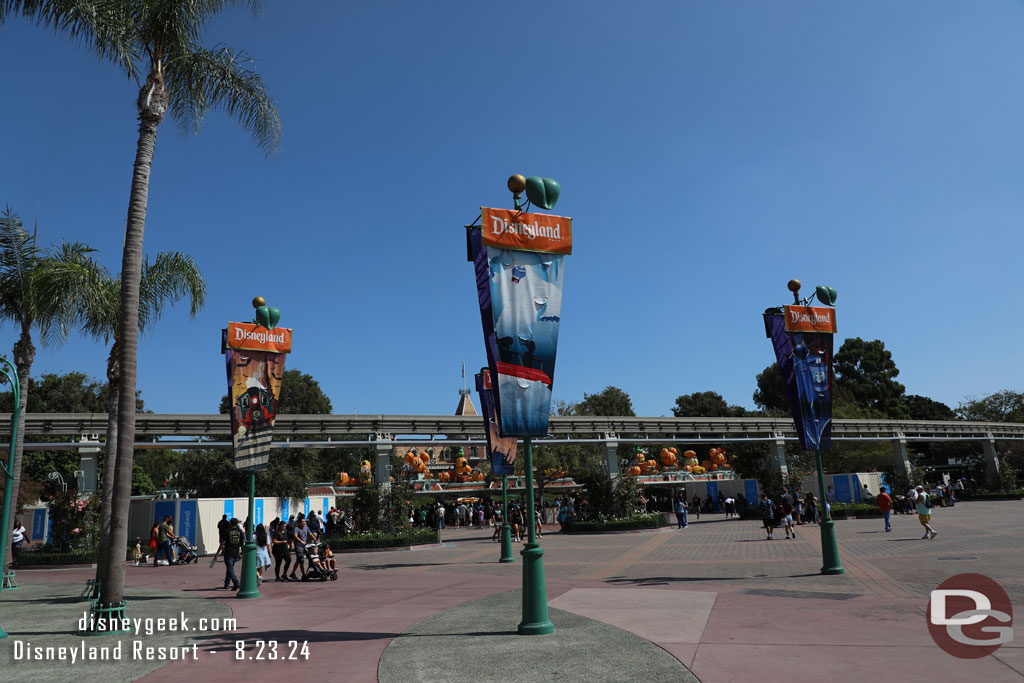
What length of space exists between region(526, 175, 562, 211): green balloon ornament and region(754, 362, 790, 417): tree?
82.4m

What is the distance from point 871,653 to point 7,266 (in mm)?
21157

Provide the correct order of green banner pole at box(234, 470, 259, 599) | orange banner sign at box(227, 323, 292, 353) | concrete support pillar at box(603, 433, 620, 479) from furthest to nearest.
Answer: concrete support pillar at box(603, 433, 620, 479) → orange banner sign at box(227, 323, 292, 353) → green banner pole at box(234, 470, 259, 599)

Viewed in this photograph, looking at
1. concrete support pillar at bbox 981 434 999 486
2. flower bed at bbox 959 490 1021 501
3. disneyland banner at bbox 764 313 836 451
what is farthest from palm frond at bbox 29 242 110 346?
concrete support pillar at bbox 981 434 999 486

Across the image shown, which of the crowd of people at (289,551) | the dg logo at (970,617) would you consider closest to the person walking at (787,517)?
the dg logo at (970,617)

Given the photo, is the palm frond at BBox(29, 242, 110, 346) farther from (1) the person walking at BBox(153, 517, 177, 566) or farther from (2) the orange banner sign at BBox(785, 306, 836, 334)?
(2) the orange banner sign at BBox(785, 306, 836, 334)

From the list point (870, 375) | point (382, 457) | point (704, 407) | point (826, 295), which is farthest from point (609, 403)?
point (826, 295)

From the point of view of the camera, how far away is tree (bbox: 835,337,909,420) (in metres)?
82.5

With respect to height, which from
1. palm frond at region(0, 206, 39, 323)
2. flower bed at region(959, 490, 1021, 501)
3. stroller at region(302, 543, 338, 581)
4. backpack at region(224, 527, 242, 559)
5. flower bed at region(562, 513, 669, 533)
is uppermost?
palm frond at region(0, 206, 39, 323)

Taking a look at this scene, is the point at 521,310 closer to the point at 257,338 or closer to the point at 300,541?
the point at 257,338

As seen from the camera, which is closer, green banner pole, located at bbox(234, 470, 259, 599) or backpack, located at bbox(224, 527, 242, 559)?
green banner pole, located at bbox(234, 470, 259, 599)

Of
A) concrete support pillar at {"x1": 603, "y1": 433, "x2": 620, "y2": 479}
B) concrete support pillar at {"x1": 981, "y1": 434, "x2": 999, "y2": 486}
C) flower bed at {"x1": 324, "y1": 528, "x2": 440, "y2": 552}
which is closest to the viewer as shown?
flower bed at {"x1": 324, "y1": 528, "x2": 440, "y2": 552}

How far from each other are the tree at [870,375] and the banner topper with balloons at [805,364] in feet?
246

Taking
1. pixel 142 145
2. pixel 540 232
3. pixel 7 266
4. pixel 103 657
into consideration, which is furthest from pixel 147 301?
pixel 540 232

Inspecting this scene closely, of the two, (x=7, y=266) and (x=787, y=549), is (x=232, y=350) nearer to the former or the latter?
(x=7, y=266)
